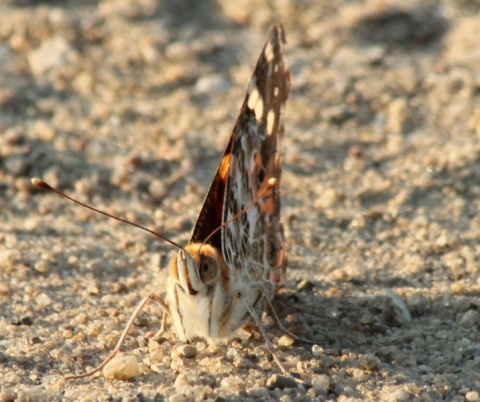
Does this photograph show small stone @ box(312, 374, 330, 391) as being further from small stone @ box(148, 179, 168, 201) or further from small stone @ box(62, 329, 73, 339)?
small stone @ box(148, 179, 168, 201)

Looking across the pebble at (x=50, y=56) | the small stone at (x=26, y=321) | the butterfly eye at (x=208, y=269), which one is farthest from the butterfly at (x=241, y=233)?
the pebble at (x=50, y=56)

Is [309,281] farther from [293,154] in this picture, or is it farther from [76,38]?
[76,38]

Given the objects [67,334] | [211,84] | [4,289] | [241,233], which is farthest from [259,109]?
[211,84]

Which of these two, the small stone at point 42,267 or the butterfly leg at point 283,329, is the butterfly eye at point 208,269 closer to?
the butterfly leg at point 283,329

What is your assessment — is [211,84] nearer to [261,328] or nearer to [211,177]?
[211,177]

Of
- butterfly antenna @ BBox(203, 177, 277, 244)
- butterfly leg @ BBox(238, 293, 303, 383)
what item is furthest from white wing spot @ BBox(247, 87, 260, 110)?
butterfly leg @ BBox(238, 293, 303, 383)

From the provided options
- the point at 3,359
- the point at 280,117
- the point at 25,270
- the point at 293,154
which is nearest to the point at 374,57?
the point at 293,154

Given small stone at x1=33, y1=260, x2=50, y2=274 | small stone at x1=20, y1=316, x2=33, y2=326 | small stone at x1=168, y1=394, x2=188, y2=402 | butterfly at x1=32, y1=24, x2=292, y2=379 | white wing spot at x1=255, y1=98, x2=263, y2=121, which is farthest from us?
small stone at x1=33, y1=260, x2=50, y2=274
